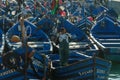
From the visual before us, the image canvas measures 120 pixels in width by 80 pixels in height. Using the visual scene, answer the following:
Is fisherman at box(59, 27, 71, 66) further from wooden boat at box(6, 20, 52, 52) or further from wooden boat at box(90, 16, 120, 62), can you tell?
wooden boat at box(90, 16, 120, 62)

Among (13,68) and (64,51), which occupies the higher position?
(64,51)

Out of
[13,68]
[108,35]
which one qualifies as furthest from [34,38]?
[13,68]

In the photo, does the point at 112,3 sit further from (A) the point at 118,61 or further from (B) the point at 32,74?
(B) the point at 32,74

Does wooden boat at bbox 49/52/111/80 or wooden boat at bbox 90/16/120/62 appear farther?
wooden boat at bbox 90/16/120/62

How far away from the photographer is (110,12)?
38.5m

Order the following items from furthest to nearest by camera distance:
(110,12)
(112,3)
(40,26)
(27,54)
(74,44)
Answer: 1. (112,3)
2. (110,12)
3. (40,26)
4. (74,44)
5. (27,54)

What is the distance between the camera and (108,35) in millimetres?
25500

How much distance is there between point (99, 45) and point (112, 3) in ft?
99.6

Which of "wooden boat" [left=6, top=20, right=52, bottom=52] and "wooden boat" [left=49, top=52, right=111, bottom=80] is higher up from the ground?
"wooden boat" [left=6, top=20, right=52, bottom=52]

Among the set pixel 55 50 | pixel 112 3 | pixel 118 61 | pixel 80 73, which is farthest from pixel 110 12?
pixel 80 73

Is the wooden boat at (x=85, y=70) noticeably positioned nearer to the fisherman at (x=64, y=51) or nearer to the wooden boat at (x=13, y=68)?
the fisherman at (x=64, y=51)

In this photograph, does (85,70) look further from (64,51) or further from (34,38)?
(34,38)

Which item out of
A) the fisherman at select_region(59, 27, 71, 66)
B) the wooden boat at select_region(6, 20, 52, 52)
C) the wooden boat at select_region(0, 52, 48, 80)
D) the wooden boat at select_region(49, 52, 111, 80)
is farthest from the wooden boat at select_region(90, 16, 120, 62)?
the wooden boat at select_region(0, 52, 48, 80)

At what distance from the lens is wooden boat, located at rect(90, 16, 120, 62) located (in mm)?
22733
